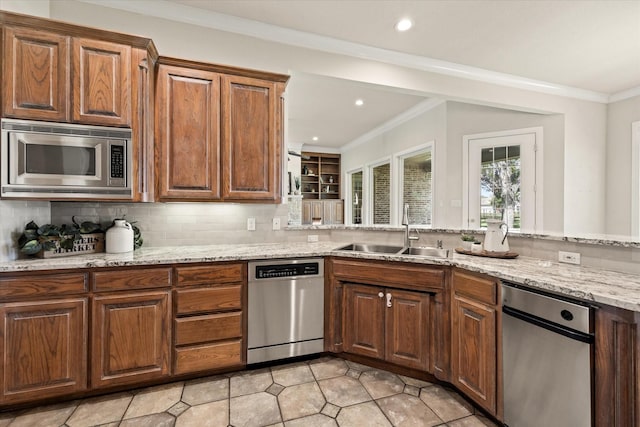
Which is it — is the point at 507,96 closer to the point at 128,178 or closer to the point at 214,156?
→ the point at 214,156

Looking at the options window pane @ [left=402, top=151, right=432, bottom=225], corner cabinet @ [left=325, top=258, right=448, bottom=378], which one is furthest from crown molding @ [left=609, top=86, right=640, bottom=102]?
corner cabinet @ [left=325, top=258, right=448, bottom=378]

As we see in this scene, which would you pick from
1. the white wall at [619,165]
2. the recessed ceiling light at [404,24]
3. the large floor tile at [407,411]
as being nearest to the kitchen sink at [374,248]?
the large floor tile at [407,411]

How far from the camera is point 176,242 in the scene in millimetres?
2539

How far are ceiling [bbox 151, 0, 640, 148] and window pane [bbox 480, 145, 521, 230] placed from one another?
1.00m

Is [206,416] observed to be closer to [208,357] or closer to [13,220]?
[208,357]

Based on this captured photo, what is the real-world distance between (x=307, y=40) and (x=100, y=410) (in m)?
3.18

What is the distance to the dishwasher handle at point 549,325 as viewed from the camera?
3.91 feet

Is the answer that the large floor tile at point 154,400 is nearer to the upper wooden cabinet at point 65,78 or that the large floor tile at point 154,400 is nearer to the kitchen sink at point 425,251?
the upper wooden cabinet at point 65,78

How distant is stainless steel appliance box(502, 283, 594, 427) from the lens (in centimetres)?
120

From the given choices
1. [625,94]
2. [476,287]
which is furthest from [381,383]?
[625,94]

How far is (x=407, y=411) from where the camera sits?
1.74 meters

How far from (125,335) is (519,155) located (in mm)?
4856

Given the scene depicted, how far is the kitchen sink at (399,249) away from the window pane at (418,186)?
239 centimetres

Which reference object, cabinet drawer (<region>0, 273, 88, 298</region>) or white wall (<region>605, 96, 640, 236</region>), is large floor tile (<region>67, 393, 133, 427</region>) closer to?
cabinet drawer (<region>0, 273, 88, 298</region>)
